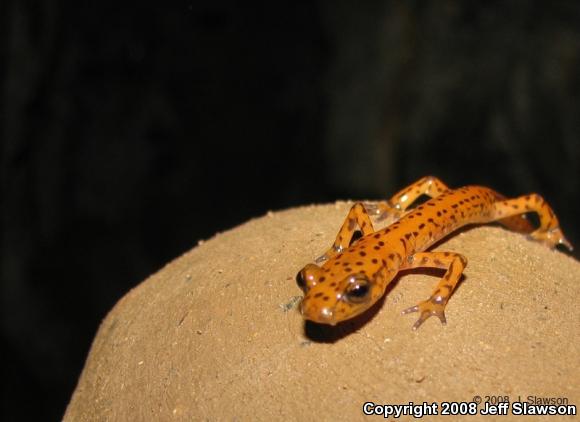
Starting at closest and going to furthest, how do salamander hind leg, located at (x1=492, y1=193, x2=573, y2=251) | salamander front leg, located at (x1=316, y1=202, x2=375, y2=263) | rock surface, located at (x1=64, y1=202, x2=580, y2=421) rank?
rock surface, located at (x1=64, y1=202, x2=580, y2=421), salamander front leg, located at (x1=316, y1=202, x2=375, y2=263), salamander hind leg, located at (x1=492, y1=193, x2=573, y2=251)

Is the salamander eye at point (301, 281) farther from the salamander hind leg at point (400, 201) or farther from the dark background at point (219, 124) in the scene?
the dark background at point (219, 124)

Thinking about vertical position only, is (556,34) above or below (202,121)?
above

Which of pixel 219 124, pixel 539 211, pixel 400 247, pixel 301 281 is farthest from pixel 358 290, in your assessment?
pixel 219 124

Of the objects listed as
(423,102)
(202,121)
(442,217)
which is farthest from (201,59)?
(442,217)

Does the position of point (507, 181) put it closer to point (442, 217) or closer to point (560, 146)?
point (560, 146)

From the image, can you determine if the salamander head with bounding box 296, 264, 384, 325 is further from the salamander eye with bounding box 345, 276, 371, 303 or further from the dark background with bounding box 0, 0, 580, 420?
the dark background with bounding box 0, 0, 580, 420

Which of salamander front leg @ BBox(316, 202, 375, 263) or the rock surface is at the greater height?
salamander front leg @ BBox(316, 202, 375, 263)

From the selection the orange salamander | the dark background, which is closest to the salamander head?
the orange salamander
